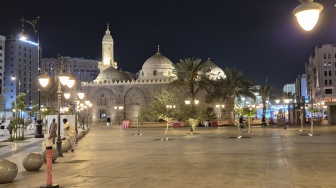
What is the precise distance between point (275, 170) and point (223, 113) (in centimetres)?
4351

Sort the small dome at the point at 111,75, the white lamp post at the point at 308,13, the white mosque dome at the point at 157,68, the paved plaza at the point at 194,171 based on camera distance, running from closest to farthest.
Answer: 1. the white lamp post at the point at 308,13
2. the paved plaza at the point at 194,171
3. the white mosque dome at the point at 157,68
4. the small dome at the point at 111,75

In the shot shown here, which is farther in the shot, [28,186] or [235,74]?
[235,74]

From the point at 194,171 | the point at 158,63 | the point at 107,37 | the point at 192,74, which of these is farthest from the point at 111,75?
the point at 194,171

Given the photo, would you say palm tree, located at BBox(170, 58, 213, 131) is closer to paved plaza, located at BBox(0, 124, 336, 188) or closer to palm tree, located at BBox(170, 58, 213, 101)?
palm tree, located at BBox(170, 58, 213, 101)

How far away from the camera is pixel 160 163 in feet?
36.2

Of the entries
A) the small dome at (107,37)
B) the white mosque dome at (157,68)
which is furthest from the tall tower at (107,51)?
the white mosque dome at (157,68)

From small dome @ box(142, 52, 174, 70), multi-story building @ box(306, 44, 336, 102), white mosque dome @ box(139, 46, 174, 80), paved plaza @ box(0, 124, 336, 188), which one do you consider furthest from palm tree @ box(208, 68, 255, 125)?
multi-story building @ box(306, 44, 336, 102)

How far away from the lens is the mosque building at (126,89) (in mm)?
60750

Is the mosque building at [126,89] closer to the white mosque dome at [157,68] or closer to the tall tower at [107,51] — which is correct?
the white mosque dome at [157,68]

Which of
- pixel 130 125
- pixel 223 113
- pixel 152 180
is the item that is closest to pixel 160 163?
pixel 152 180

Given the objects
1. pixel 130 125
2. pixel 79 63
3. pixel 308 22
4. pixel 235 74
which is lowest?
pixel 130 125

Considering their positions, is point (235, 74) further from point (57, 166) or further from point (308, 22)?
point (308, 22)

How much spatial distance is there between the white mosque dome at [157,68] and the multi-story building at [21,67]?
50.2 meters

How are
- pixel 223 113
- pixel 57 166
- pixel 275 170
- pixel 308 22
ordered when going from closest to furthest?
pixel 308 22 < pixel 275 170 < pixel 57 166 < pixel 223 113
